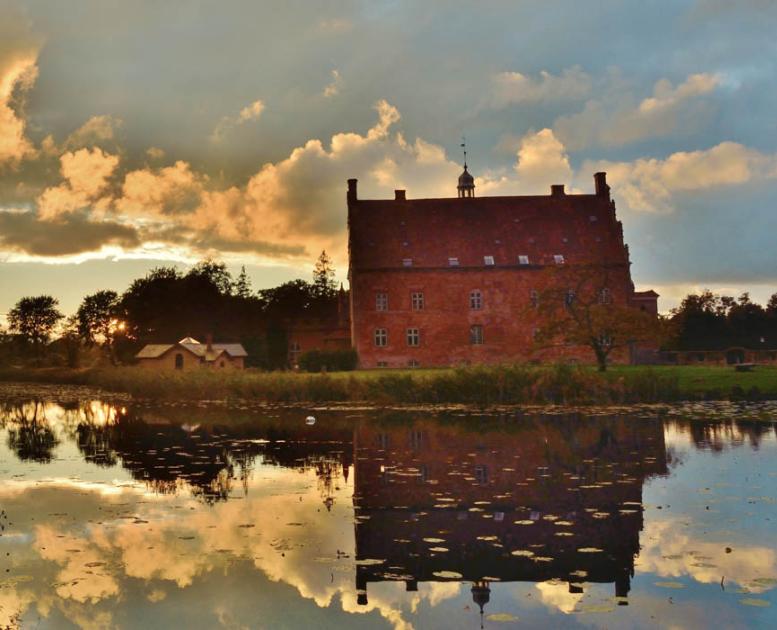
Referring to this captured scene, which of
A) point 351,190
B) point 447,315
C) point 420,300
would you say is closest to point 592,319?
point 447,315

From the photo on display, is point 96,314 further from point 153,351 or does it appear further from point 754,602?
point 754,602

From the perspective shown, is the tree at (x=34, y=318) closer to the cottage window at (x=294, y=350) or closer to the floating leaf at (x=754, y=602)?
the cottage window at (x=294, y=350)

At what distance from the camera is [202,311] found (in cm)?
7331

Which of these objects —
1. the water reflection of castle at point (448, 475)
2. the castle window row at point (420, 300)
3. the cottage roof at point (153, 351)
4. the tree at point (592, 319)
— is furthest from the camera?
the cottage roof at point (153, 351)

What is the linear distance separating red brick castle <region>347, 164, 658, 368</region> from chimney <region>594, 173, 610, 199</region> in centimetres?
122

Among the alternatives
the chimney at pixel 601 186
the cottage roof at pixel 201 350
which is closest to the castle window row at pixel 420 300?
the chimney at pixel 601 186

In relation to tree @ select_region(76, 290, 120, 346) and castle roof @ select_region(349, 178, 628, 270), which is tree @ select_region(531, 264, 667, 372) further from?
tree @ select_region(76, 290, 120, 346)

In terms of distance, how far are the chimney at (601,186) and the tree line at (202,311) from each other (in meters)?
23.7

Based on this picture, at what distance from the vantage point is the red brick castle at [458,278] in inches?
1956

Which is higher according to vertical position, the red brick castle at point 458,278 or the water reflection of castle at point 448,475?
the red brick castle at point 458,278

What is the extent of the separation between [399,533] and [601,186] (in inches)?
1899

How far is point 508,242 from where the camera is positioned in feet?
169

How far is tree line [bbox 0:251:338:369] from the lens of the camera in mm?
60188

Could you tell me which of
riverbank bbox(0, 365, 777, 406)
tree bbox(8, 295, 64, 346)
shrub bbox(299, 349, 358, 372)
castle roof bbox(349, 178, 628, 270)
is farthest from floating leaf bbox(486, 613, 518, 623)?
tree bbox(8, 295, 64, 346)
